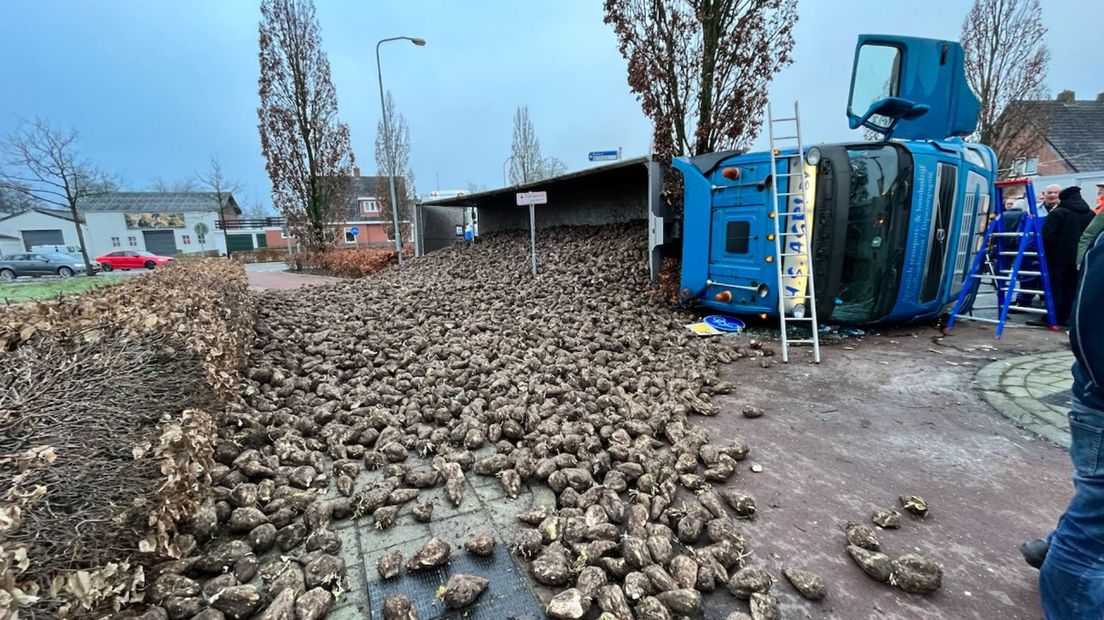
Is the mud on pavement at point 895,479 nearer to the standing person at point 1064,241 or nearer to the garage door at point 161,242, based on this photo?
the standing person at point 1064,241

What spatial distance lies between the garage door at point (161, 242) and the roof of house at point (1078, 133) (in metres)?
64.2

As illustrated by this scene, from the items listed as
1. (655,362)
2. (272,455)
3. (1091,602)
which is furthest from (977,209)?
(272,455)

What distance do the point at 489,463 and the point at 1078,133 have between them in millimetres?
36940

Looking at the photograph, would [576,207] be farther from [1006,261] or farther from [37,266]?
[37,266]

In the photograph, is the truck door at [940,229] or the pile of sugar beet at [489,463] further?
the truck door at [940,229]

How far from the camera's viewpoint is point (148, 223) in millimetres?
43375

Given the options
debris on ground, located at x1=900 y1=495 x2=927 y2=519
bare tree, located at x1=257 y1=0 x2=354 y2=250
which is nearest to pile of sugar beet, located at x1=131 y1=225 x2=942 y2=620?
debris on ground, located at x1=900 y1=495 x2=927 y2=519

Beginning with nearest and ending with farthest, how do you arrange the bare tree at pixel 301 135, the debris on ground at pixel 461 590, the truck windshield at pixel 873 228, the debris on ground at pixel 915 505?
the debris on ground at pixel 461 590, the debris on ground at pixel 915 505, the truck windshield at pixel 873 228, the bare tree at pixel 301 135

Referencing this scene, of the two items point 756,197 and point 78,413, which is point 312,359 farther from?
point 756,197

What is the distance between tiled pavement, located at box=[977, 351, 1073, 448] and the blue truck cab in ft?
4.07

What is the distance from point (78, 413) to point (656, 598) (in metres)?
2.45

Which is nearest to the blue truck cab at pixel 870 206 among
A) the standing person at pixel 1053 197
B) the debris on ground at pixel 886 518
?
the standing person at pixel 1053 197

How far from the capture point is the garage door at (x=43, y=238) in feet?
147

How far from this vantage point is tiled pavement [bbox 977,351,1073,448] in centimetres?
342
